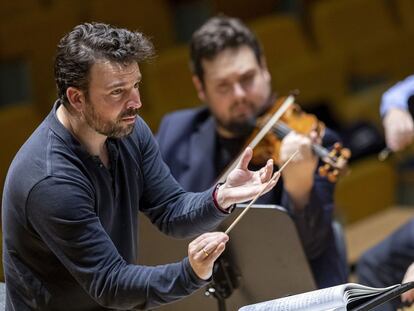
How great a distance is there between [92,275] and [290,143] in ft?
2.91

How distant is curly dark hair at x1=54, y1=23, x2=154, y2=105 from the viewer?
5.38 feet

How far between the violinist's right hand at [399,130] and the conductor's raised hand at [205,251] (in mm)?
1140

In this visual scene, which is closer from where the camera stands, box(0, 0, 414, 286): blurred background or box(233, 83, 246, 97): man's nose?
box(233, 83, 246, 97): man's nose

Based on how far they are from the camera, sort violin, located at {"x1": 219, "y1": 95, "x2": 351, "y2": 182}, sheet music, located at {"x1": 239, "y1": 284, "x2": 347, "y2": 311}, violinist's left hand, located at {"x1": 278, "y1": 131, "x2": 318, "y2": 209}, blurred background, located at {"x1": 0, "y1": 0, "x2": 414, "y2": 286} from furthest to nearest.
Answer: blurred background, located at {"x1": 0, "y1": 0, "x2": 414, "y2": 286}
violin, located at {"x1": 219, "y1": 95, "x2": 351, "y2": 182}
violinist's left hand, located at {"x1": 278, "y1": 131, "x2": 318, "y2": 209}
sheet music, located at {"x1": 239, "y1": 284, "x2": 347, "y2": 311}

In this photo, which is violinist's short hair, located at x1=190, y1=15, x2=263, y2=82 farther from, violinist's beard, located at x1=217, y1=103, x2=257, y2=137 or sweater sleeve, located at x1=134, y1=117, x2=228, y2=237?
sweater sleeve, located at x1=134, y1=117, x2=228, y2=237

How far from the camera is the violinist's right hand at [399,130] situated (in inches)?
102

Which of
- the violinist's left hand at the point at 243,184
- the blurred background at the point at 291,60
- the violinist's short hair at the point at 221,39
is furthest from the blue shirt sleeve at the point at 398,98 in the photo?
the violinist's left hand at the point at 243,184

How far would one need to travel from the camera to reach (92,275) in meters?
1.61

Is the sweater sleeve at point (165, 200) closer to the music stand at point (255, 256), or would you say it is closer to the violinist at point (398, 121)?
the music stand at point (255, 256)

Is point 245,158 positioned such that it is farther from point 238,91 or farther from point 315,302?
point 238,91

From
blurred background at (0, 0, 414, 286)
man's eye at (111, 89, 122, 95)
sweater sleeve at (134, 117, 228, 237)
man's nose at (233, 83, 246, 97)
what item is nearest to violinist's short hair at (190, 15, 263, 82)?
man's nose at (233, 83, 246, 97)

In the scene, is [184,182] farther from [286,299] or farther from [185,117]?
[286,299]

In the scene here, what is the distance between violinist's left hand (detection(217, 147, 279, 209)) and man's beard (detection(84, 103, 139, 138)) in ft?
0.78

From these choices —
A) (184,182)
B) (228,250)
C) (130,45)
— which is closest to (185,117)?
(184,182)
